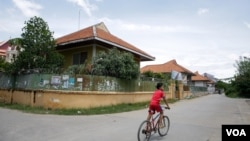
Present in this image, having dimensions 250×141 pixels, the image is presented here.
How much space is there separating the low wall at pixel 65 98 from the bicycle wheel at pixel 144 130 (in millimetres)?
7547

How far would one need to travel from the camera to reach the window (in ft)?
64.6

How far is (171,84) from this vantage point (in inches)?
1116

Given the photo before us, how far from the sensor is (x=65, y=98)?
45.8 ft

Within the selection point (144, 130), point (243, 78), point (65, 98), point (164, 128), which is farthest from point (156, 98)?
point (243, 78)

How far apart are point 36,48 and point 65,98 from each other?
4.66 meters

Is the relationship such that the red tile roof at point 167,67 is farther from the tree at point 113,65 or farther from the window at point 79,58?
the tree at point 113,65

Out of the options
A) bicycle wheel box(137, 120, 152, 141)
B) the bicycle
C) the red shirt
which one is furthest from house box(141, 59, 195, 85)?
bicycle wheel box(137, 120, 152, 141)

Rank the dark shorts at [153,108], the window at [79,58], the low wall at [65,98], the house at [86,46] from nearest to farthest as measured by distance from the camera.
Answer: the dark shorts at [153,108] → the low wall at [65,98] → the house at [86,46] → the window at [79,58]

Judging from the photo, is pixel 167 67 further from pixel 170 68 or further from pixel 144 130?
pixel 144 130

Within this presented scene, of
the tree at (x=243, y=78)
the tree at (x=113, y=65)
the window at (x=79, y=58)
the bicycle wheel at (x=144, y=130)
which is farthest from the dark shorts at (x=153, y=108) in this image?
the tree at (x=243, y=78)

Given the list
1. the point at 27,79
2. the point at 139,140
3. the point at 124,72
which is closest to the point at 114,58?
the point at 124,72

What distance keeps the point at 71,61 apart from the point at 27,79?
16.5ft

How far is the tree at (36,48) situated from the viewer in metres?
16.6

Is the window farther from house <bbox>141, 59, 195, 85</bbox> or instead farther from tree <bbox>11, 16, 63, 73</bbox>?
house <bbox>141, 59, 195, 85</bbox>
